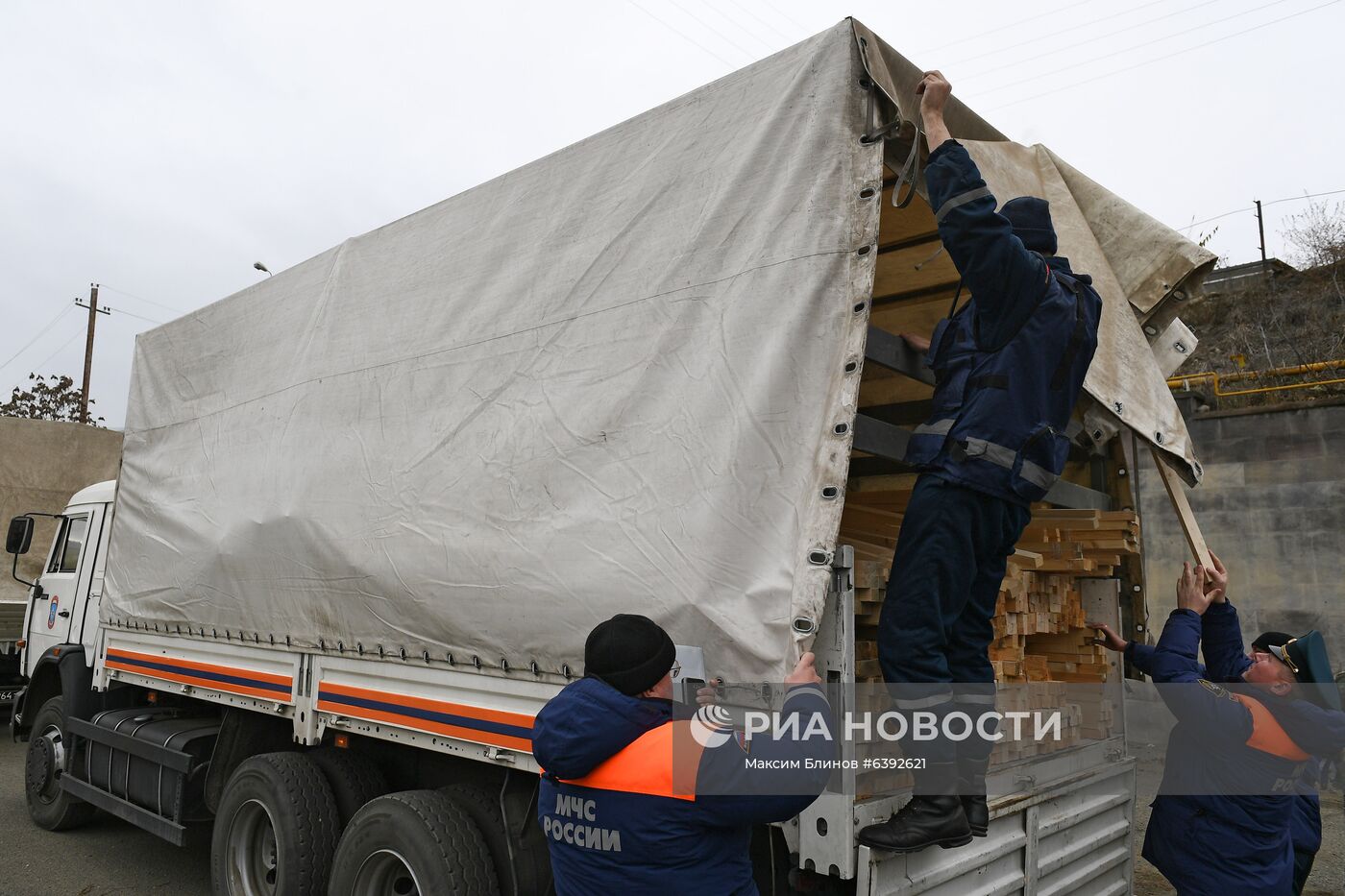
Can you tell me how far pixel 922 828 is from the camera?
2635 millimetres

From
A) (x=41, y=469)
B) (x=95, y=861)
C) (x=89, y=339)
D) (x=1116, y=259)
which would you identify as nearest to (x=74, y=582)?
(x=95, y=861)

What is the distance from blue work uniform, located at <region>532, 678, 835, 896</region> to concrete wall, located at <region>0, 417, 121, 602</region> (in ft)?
36.8

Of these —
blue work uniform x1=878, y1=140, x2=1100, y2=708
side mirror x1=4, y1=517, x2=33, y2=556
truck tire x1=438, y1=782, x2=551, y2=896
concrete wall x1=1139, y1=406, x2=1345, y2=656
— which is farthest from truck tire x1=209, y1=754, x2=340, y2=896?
concrete wall x1=1139, y1=406, x2=1345, y2=656

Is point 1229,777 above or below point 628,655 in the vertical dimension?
below

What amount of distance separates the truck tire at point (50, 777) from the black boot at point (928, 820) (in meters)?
6.36

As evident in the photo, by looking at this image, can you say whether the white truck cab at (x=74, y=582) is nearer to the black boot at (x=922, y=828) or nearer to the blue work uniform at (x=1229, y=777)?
the black boot at (x=922, y=828)

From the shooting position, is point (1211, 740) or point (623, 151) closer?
point (623, 151)

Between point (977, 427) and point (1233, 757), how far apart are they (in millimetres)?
2355

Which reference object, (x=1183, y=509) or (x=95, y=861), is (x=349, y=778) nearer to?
(x=95, y=861)

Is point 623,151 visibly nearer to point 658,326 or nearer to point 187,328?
point 658,326

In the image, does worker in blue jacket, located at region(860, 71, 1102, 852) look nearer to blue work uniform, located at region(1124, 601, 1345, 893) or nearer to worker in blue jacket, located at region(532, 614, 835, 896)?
worker in blue jacket, located at region(532, 614, 835, 896)

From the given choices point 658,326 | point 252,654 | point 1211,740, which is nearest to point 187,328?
point 252,654

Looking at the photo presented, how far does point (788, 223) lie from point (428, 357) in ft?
6.16

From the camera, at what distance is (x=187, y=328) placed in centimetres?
594
